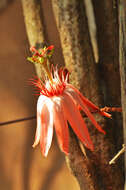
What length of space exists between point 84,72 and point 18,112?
0.73 feet

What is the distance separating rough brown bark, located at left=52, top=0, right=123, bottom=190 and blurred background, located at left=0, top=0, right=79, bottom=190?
0.09m

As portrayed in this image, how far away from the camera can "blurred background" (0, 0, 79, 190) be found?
0.70m

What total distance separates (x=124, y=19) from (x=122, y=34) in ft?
0.08

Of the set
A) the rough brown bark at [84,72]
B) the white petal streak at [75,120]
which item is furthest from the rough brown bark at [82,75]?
the white petal streak at [75,120]

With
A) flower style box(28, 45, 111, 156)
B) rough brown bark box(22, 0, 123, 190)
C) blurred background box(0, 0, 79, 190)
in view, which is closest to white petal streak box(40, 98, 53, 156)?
flower style box(28, 45, 111, 156)

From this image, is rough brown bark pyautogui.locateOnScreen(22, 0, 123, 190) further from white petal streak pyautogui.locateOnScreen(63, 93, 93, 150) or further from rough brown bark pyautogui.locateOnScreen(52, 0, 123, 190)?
white petal streak pyautogui.locateOnScreen(63, 93, 93, 150)

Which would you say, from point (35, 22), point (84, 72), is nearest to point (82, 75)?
point (84, 72)

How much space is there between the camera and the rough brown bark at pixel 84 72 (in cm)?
59

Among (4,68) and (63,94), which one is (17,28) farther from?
(63,94)

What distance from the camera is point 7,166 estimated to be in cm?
70

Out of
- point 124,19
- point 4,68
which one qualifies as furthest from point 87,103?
point 4,68

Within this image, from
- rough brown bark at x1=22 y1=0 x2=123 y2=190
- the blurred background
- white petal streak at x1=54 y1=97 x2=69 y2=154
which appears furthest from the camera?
the blurred background

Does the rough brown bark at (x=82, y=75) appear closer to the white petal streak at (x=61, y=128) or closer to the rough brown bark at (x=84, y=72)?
the rough brown bark at (x=84, y=72)

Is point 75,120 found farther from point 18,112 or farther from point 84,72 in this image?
point 18,112
